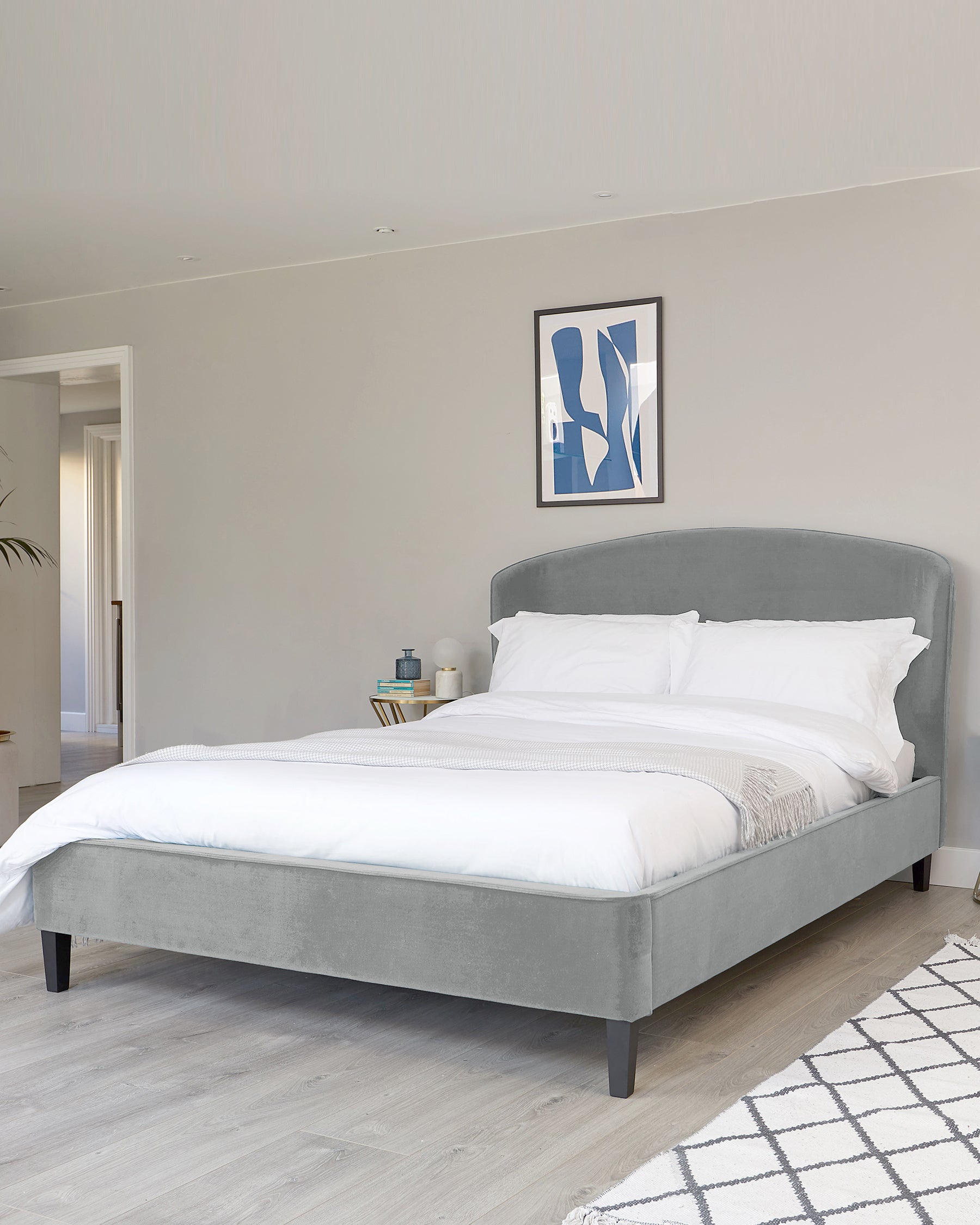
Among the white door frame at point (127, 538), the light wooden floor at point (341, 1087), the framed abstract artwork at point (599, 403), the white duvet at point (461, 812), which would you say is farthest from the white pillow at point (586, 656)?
the white door frame at point (127, 538)

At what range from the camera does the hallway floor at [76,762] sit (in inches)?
245

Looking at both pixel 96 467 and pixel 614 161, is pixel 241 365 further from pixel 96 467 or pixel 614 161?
pixel 96 467

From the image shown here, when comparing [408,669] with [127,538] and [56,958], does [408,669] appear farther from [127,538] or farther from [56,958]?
[56,958]

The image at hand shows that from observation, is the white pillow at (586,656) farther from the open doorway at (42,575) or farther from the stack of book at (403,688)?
the open doorway at (42,575)

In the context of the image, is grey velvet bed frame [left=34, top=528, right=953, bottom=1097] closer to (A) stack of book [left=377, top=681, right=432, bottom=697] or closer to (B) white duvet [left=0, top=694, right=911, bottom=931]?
(B) white duvet [left=0, top=694, right=911, bottom=931]

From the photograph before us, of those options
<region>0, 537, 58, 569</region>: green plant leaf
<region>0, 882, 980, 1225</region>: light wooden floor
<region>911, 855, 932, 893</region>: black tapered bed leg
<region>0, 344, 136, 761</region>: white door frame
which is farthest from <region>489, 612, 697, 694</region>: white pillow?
<region>0, 537, 58, 569</region>: green plant leaf

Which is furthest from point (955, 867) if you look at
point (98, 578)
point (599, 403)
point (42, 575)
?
point (98, 578)

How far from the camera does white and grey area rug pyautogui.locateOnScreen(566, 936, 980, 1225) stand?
1953 millimetres

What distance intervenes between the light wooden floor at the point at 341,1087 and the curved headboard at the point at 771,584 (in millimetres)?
1064

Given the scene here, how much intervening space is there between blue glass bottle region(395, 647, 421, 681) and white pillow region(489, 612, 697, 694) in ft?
1.49

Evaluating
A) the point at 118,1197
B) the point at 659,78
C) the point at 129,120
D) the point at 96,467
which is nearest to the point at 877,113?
the point at 659,78

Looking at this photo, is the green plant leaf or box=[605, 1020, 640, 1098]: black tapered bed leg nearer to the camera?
box=[605, 1020, 640, 1098]: black tapered bed leg

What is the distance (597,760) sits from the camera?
306 centimetres

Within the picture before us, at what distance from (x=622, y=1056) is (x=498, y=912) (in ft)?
1.21
